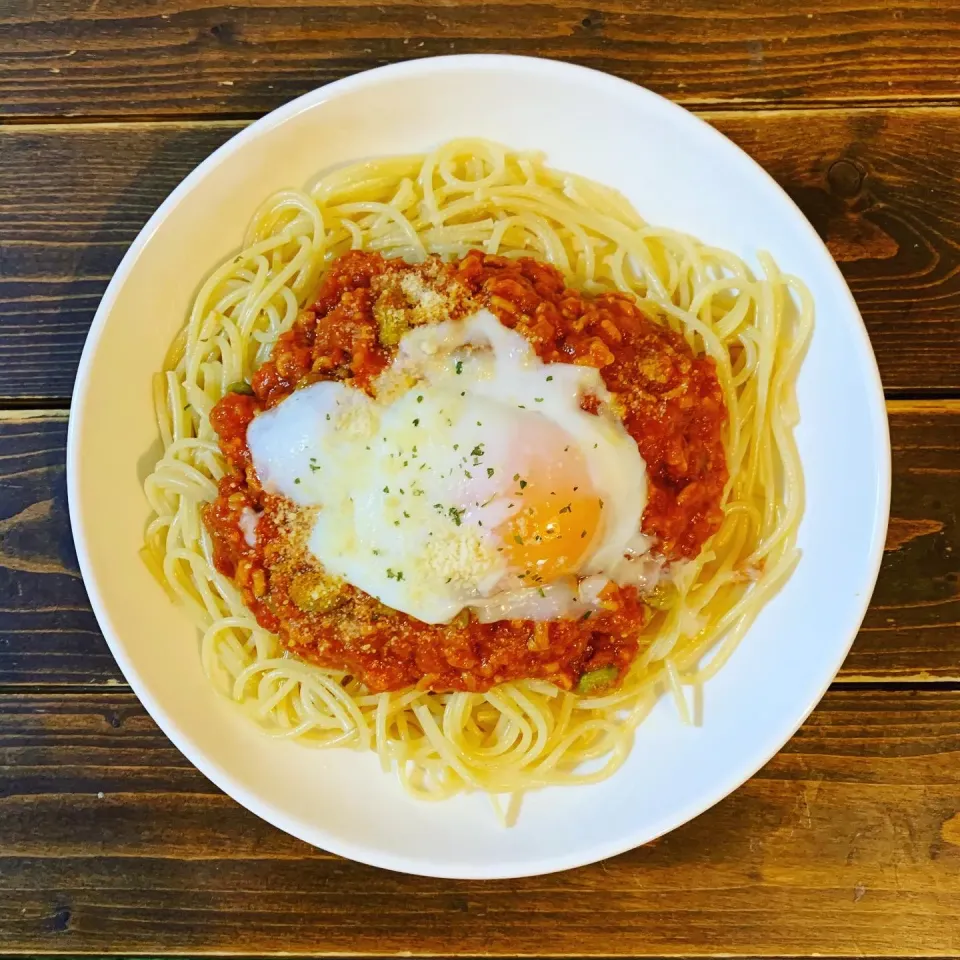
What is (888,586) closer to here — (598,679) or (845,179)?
(598,679)

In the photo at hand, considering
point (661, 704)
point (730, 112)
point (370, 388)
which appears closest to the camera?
point (370, 388)

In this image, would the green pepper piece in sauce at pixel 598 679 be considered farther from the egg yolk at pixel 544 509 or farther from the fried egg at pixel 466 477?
the egg yolk at pixel 544 509

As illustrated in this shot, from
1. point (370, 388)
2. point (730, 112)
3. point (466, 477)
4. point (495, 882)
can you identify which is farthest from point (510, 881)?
point (730, 112)

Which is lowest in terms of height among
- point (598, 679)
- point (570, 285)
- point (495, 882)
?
point (495, 882)

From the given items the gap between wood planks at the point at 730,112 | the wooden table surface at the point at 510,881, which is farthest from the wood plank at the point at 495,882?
the gap between wood planks at the point at 730,112

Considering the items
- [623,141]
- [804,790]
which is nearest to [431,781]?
[804,790]

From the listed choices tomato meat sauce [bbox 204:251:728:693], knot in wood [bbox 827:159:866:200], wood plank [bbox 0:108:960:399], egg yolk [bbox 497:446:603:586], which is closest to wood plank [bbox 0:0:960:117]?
wood plank [bbox 0:108:960:399]

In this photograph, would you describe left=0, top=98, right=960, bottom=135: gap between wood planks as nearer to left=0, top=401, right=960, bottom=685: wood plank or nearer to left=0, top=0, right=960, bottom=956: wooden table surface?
left=0, top=0, right=960, bottom=956: wooden table surface

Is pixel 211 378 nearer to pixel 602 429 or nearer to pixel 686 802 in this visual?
pixel 602 429
